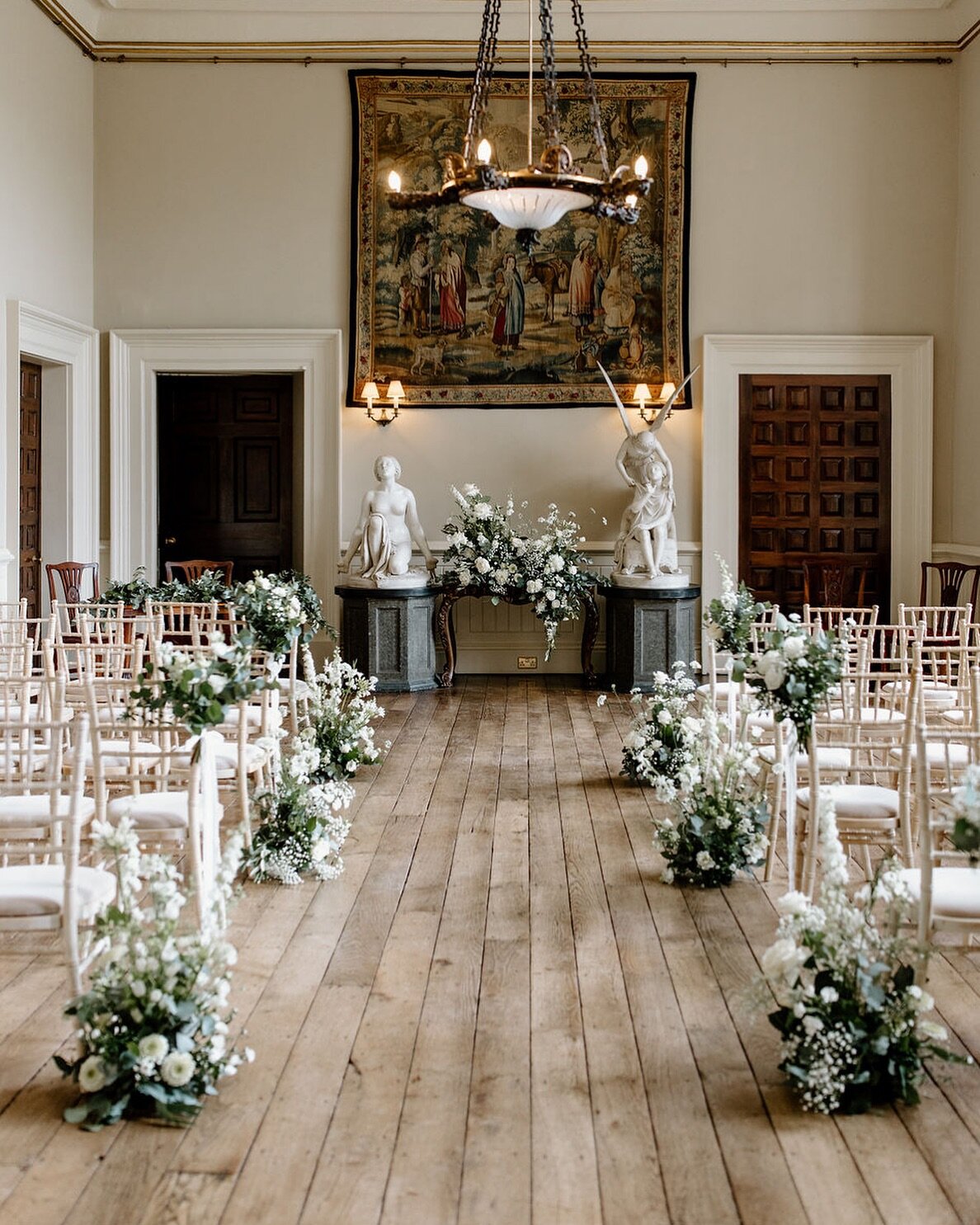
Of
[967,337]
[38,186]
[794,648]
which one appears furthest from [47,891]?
[967,337]

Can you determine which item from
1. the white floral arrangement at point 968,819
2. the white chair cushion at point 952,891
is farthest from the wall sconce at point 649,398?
the white floral arrangement at point 968,819

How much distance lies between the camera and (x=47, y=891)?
368cm

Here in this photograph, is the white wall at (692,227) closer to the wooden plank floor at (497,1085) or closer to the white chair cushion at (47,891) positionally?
the wooden plank floor at (497,1085)

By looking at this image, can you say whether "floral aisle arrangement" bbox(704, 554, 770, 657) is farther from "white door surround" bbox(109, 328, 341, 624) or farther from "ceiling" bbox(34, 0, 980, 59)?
"ceiling" bbox(34, 0, 980, 59)

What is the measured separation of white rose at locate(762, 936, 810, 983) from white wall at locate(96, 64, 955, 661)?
9314 millimetres

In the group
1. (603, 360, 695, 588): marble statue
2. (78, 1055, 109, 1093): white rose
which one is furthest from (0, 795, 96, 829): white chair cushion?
(603, 360, 695, 588): marble statue

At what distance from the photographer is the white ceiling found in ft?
39.8

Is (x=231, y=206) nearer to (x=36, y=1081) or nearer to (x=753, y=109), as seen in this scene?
(x=753, y=109)

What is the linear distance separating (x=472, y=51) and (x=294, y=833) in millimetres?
9214

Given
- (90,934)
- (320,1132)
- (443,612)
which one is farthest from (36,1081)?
(443,612)

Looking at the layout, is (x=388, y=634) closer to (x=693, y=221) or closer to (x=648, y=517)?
(x=648, y=517)

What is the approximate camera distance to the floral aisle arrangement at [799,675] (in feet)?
14.9

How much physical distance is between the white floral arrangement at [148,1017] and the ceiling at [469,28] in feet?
34.7

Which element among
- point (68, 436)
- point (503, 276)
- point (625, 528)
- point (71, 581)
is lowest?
point (71, 581)
